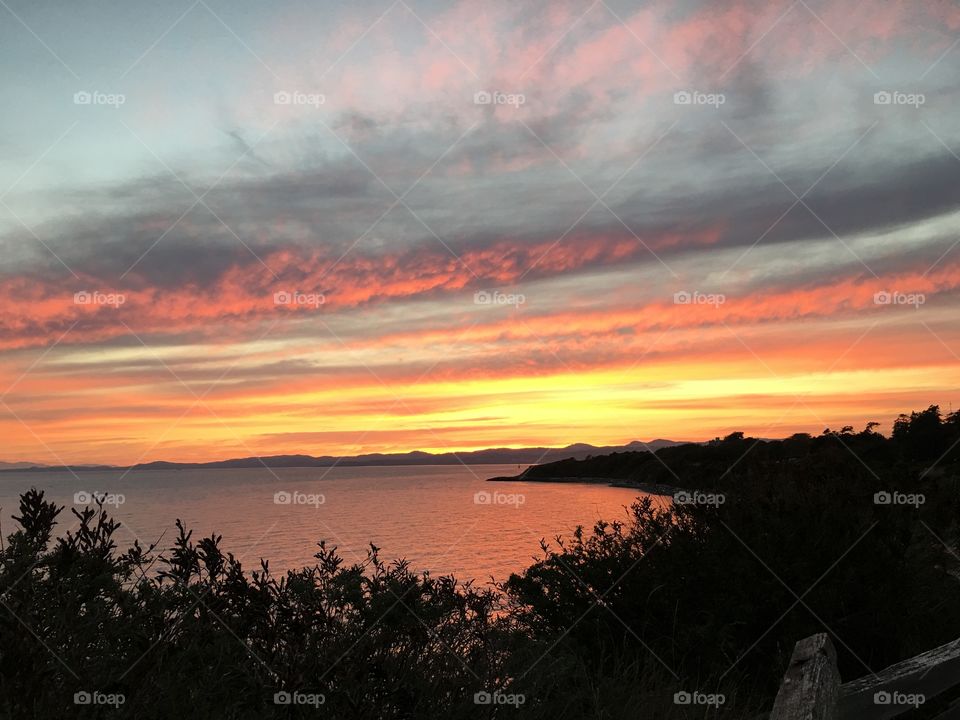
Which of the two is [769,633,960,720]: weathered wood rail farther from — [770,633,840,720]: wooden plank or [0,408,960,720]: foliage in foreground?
[0,408,960,720]: foliage in foreground

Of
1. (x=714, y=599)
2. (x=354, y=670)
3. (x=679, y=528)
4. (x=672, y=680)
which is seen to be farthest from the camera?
(x=679, y=528)

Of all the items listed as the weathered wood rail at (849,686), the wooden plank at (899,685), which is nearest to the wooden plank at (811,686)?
the weathered wood rail at (849,686)

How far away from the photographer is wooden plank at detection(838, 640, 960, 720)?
3947mm

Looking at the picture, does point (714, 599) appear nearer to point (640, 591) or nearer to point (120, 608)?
point (640, 591)

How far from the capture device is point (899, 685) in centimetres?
418

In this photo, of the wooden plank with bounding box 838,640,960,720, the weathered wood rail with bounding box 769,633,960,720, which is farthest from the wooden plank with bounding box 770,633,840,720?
the wooden plank with bounding box 838,640,960,720

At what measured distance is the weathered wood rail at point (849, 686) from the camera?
3568mm

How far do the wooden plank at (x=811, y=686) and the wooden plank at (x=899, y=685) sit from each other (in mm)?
294

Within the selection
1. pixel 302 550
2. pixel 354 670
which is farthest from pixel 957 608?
pixel 302 550

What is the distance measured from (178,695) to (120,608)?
32.7 inches

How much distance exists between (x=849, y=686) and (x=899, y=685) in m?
0.39

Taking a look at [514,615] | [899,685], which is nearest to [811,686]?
[899,685]

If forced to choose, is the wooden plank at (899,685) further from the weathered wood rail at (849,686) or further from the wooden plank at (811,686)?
the wooden plank at (811,686)

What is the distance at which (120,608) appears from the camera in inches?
187
